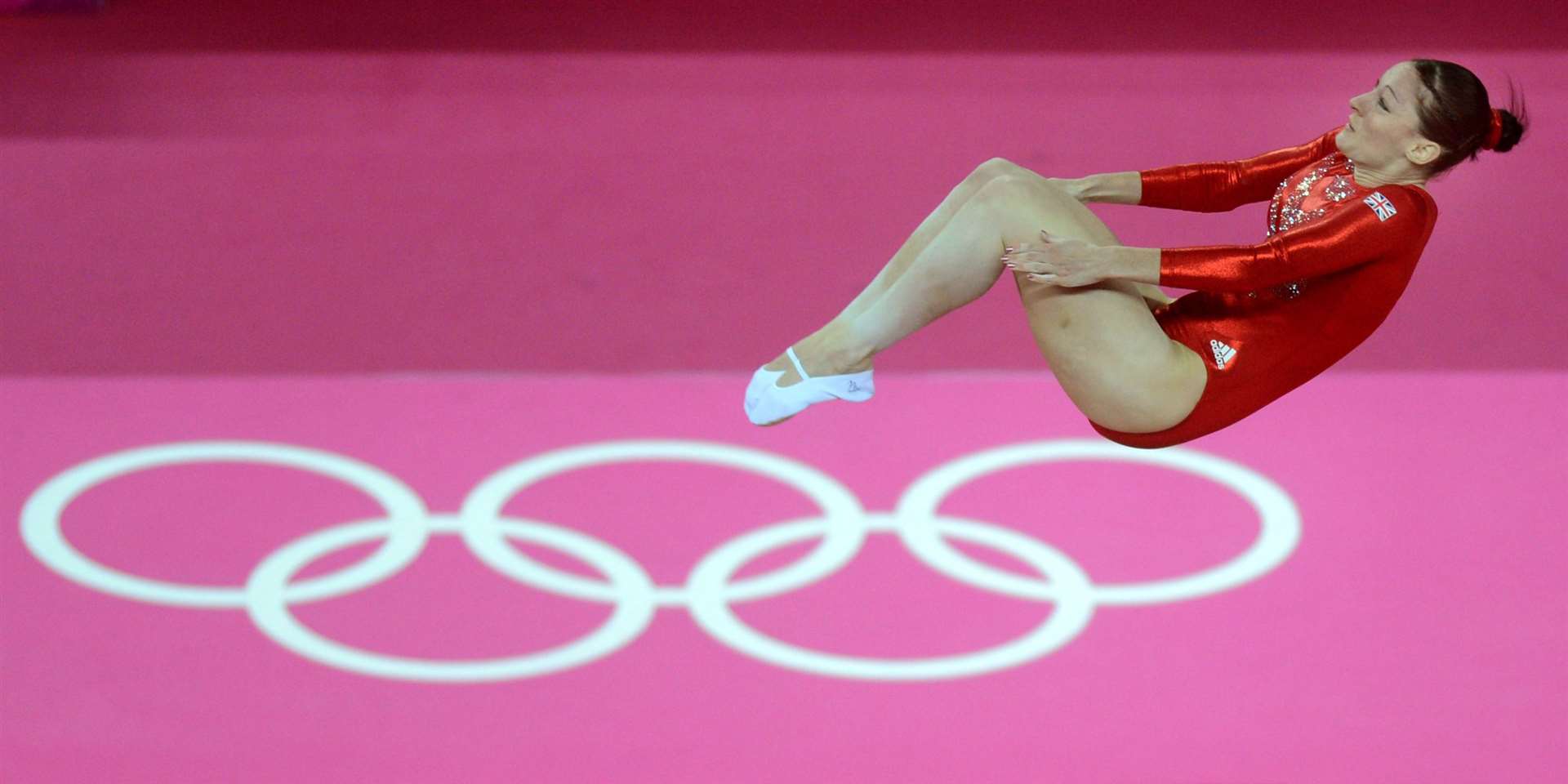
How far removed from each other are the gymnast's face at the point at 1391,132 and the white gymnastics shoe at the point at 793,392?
99cm

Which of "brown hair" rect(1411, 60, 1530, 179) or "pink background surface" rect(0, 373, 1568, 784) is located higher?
"pink background surface" rect(0, 373, 1568, 784)

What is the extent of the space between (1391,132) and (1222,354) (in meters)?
0.54

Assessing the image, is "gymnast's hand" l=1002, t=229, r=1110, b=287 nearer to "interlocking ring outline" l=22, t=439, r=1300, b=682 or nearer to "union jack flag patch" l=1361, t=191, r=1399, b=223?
"union jack flag patch" l=1361, t=191, r=1399, b=223

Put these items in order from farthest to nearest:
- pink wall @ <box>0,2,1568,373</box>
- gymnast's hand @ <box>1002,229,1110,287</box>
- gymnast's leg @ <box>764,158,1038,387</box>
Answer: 1. pink wall @ <box>0,2,1568,373</box>
2. gymnast's leg @ <box>764,158,1038,387</box>
3. gymnast's hand @ <box>1002,229,1110,287</box>

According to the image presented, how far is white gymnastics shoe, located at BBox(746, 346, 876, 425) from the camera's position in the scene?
12.2 ft

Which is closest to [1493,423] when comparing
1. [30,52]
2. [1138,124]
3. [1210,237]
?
[1210,237]

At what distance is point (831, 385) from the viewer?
146 inches

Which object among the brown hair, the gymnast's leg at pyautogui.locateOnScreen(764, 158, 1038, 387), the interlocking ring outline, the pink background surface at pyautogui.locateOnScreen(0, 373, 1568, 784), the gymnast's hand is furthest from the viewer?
the interlocking ring outline

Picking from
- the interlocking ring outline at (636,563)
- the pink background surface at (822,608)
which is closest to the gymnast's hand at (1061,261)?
the pink background surface at (822,608)

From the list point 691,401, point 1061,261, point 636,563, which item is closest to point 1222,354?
point 1061,261

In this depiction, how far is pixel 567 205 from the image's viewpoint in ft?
23.0

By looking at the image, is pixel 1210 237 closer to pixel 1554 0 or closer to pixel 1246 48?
pixel 1246 48

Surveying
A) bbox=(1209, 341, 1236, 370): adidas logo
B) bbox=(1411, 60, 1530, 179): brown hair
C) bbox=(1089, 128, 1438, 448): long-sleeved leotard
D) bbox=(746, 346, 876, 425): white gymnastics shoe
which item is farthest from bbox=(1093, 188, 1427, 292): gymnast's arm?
bbox=(746, 346, 876, 425): white gymnastics shoe

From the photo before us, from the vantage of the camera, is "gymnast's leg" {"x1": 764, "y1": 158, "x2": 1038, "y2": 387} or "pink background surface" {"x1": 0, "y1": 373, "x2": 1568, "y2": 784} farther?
"pink background surface" {"x1": 0, "y1": 373, "x2": 1568, "y2": 784}
